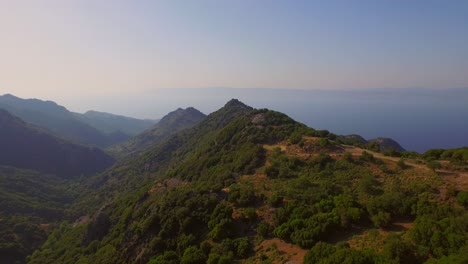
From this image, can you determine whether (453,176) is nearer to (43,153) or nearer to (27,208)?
(27,208)

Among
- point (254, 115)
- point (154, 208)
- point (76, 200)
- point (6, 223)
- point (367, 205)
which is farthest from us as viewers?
point (76, 200)

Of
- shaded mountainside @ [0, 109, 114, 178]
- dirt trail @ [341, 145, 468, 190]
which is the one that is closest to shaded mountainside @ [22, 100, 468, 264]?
dirt trail @ [341, 145, 468, 190]

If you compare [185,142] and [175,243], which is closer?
[175,243]

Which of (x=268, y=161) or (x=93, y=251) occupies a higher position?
(x=268, y=161)

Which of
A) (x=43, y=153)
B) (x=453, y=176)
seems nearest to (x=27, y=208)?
(x=43, y=153)

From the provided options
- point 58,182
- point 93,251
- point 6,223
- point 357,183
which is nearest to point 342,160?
point 357,183

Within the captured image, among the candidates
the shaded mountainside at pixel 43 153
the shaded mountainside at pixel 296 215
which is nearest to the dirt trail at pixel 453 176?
the shaded mountainside at pixel 296 215

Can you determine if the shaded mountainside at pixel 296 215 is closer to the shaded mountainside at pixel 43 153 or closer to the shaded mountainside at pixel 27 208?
the shaded mountainside at pixel 27 208

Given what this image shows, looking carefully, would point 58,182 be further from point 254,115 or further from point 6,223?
point 254,115
